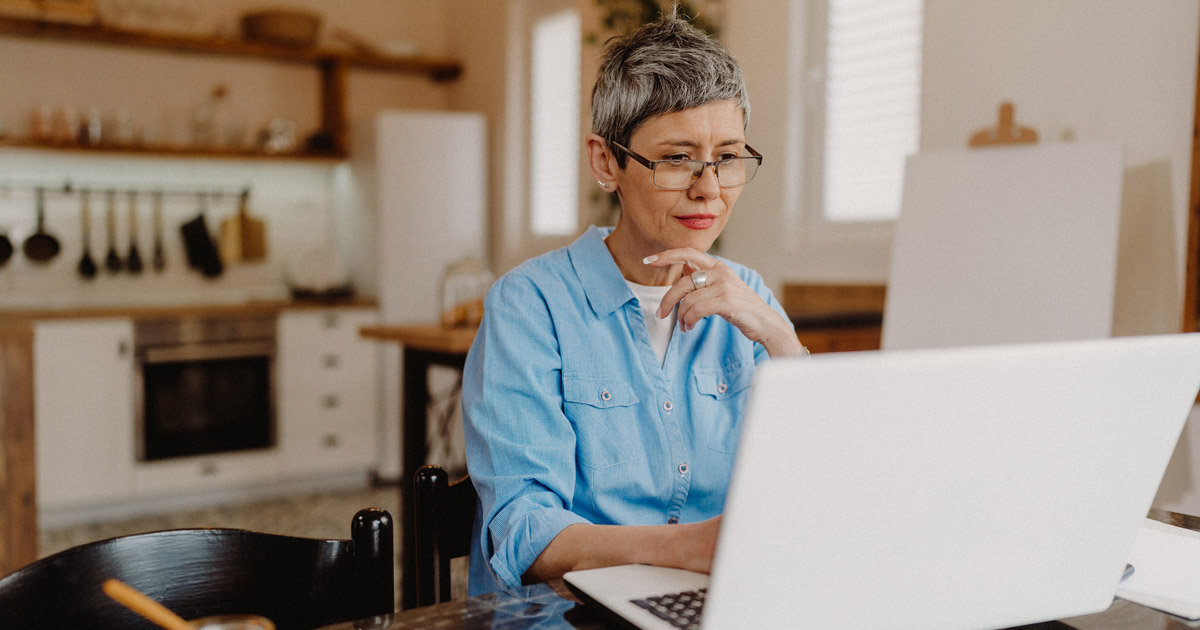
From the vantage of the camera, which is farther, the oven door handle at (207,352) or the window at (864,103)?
the oven door handle at (207,352)

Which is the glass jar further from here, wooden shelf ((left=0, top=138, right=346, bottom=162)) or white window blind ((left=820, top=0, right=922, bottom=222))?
wooden shelf ((left=0, top=138, right=346, bottom=162))

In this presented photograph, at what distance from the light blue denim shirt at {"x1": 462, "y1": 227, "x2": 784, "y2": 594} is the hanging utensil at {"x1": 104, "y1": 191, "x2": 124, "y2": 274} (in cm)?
385

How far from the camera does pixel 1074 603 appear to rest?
725mm

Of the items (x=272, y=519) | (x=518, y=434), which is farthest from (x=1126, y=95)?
(x=272, y=519)

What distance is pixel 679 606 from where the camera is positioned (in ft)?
2.37

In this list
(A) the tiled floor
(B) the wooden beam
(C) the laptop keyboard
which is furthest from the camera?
(A) the tiled floor

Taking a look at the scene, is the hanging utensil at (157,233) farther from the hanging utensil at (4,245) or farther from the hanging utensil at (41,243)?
the hanging utensil at (4,245)

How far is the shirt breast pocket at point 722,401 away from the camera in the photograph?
1.19 meters

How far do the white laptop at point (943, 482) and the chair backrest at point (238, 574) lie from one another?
0.30 m

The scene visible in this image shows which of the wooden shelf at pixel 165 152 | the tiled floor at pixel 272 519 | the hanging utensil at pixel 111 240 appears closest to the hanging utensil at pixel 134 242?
the hanging utensil at pixel 111 240

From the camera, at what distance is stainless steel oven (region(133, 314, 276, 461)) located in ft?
12.8

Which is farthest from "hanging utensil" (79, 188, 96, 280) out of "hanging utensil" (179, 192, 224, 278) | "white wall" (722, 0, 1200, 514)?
"white wall" (722, 0, 1200, 514)

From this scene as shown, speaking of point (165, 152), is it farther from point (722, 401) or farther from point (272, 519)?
point (722, 401)

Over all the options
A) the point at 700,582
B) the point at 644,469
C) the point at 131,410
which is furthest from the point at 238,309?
the point at 700,582
